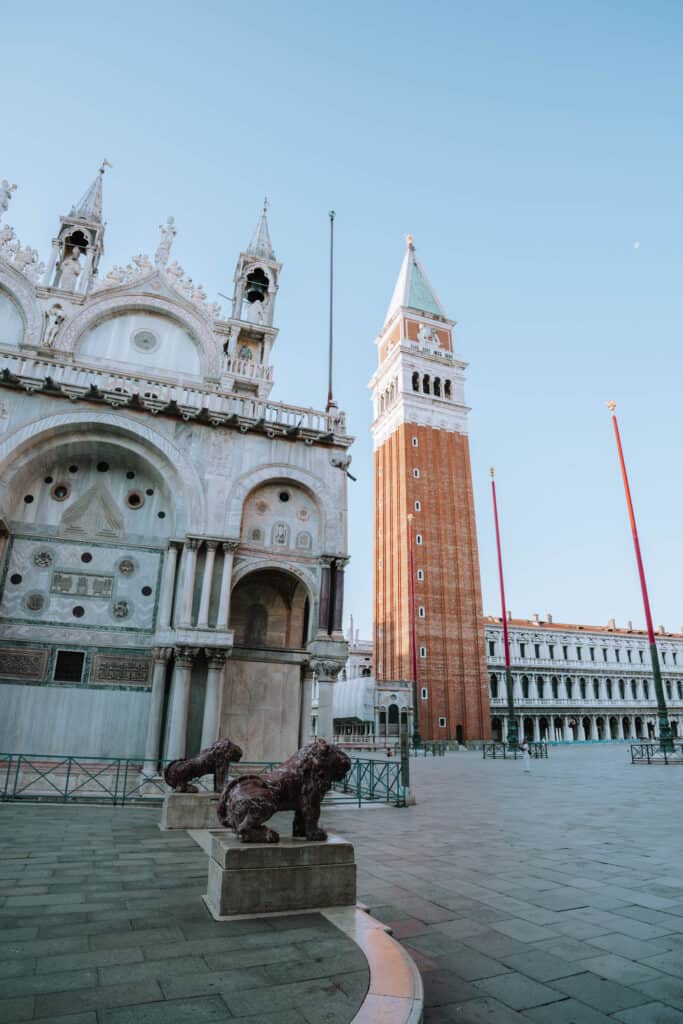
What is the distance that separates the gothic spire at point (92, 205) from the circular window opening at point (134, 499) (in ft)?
36.3

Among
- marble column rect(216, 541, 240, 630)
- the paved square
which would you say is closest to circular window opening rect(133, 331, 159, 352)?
marble column rect(216, 541, 240, 630)

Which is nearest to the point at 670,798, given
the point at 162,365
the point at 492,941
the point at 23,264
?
the point at 492,941

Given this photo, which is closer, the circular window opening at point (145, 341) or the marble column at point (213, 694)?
the marble column at point (213, 694)

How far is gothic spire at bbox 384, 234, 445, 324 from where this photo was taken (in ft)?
224

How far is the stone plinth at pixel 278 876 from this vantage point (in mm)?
5012

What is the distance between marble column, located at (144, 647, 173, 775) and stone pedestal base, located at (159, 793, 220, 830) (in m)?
4.86

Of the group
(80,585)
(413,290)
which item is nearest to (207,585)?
(80,585)

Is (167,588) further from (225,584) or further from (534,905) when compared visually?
(534,905)

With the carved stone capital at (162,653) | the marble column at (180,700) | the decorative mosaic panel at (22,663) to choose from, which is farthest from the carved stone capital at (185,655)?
the decorative mosaic panel at (22,663)

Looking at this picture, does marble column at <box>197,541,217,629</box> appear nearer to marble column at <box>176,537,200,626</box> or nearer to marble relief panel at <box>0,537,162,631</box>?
marble column at <box>176,537,200,626</box>

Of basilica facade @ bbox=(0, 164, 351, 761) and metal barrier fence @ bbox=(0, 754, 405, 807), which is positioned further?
basilica facade @ bbox=(0, 164, 351, 761)

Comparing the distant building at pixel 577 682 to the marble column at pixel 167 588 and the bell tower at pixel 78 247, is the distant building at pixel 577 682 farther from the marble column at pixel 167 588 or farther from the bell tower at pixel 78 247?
the bell tower at pixel 78 247

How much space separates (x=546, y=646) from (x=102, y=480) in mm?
62457

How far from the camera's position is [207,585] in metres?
15.8
